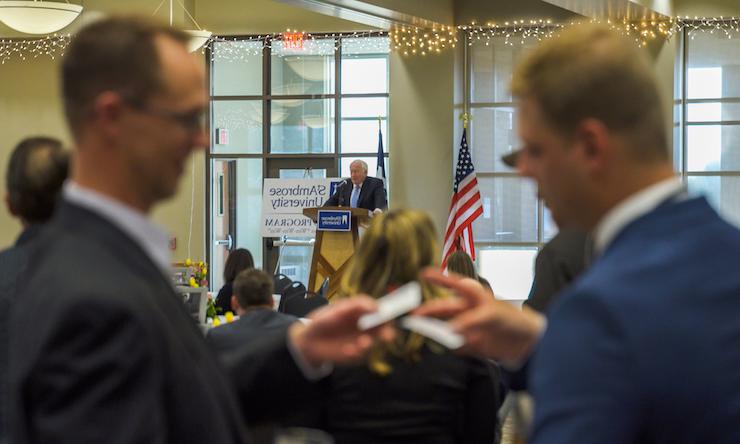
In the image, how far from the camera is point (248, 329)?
398 cm

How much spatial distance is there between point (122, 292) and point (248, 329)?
2716 mm

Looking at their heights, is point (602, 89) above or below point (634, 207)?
above

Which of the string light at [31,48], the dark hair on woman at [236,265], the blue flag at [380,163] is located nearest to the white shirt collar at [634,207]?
the dark hair on woman at [236,265]

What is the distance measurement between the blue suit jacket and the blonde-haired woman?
1640 millimetres

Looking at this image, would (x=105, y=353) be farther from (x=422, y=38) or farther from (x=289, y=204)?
(x=422, y=38)

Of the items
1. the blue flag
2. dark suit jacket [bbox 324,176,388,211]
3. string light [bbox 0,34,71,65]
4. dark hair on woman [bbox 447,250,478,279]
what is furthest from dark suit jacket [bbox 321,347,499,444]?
string light [bbox 0,34,71,65]

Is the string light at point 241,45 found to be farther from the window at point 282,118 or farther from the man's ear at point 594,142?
the man's ear at point 594,142

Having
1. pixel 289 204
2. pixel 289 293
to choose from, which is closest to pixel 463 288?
pixel 289 293

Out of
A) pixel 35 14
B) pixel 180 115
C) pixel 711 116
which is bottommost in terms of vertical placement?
pixel 180 115

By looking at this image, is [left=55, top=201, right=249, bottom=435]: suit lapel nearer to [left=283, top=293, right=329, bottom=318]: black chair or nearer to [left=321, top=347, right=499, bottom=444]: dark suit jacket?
[left=321, top=347, right=499, bottom=444]: dark suit jacket

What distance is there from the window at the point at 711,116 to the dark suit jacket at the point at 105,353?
12643 mm

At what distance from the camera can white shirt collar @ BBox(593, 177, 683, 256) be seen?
54.8 inches

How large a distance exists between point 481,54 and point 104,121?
12716 millimetres

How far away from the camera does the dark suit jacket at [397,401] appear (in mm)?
3023
